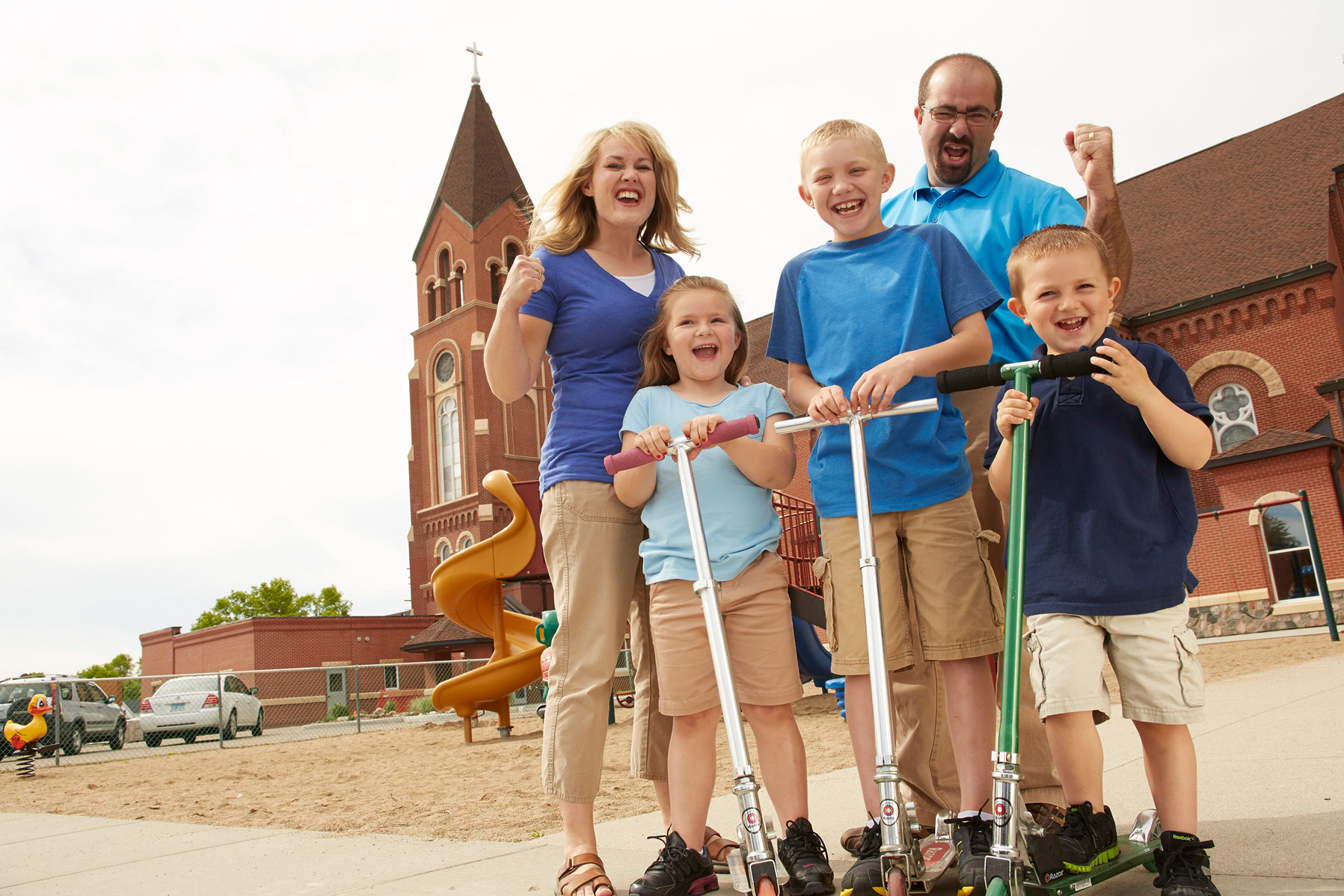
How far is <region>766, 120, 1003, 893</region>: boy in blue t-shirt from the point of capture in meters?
2.53

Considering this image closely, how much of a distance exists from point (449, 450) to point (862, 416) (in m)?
37.5

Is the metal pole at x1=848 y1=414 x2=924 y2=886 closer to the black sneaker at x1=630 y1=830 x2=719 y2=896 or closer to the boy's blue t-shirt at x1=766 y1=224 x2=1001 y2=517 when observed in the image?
the boy's blue t-shirt at x1=766 y1=224 x2=1001 y2=517

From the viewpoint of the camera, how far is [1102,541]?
232cm

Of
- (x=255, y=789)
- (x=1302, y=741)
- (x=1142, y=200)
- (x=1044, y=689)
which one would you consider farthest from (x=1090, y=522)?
(x=1142, y=200)

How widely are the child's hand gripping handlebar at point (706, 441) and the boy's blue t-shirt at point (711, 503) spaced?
258 mm

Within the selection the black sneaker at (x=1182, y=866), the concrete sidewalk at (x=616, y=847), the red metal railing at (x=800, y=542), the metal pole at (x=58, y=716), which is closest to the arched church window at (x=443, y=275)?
the metal pole at (x=58, y=716)

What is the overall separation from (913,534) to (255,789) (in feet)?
23.8

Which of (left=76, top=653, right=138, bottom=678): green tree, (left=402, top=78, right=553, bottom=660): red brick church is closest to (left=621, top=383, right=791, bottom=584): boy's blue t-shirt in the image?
(left=402, top=78, right=553, bottom=660): red brick church

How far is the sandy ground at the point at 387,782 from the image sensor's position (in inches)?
206

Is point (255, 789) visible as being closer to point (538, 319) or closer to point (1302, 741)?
point (538, 319)

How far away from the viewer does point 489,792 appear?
6.27m

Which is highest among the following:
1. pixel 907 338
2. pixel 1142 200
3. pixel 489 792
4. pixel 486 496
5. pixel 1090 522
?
pixel 1142 200

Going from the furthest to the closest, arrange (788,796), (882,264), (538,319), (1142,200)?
1. (1142,200)
2. (538,319)
3. (882,264)
4. (788,796)

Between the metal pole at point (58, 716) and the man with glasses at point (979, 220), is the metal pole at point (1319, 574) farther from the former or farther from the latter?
the metal pole at point (58, 716)
